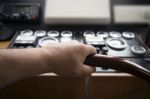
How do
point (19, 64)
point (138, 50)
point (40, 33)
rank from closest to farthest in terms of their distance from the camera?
point (19, 64) < point (138, 50) < point (40, 33)

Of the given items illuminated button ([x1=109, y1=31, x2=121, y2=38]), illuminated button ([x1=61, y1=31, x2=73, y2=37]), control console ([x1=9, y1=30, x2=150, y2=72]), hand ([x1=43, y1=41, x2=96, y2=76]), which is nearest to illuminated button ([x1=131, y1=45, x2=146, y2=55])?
control console ([x1=9, y1=30, x2=150, y2=72])

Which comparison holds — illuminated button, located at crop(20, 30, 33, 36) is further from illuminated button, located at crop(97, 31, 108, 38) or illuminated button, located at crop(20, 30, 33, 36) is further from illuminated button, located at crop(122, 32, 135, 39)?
illuminated button, located at crop(122, 32, 135, 39)

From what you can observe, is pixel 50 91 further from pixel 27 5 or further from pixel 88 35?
pixel 27 5

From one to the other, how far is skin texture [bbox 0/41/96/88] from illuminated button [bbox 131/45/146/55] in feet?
1.24

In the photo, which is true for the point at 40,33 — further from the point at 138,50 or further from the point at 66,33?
the point at 138,50

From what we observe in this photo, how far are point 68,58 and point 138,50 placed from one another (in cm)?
44

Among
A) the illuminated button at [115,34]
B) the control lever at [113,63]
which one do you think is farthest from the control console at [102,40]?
the control lever at [113,63]

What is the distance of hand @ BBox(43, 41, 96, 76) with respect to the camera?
0.50 m

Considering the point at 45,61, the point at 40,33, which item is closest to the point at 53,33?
the point at 40,33

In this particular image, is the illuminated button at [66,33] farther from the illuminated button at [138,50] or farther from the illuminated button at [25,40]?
the illuminated button at [138,50]

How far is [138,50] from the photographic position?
0.85 meters

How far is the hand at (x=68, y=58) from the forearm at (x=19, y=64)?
0.02 metres

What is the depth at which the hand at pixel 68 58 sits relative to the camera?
Result: 50cm

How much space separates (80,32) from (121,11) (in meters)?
0.22
